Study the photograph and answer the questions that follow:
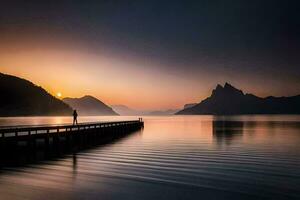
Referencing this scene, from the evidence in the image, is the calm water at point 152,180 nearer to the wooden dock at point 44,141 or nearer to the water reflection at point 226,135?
the wooden dock at point 44,141

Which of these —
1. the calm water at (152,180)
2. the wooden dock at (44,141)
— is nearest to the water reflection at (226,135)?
the wooden dock at (44,141)

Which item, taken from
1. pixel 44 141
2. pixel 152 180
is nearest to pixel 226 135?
pixel 44 141

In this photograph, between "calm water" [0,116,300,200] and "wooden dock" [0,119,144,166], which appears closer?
"calm water" [0,116,300,200]

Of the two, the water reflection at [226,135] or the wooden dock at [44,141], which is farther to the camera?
the water reflection at [226,135]

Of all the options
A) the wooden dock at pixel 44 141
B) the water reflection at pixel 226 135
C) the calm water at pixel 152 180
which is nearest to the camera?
the calm water at pixel 152 180

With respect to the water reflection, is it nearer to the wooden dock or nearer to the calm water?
the wooden dock

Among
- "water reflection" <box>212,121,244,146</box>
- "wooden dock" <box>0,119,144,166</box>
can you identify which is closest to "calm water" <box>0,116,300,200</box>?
"wooden dock" <box>0,119,144,166</box>

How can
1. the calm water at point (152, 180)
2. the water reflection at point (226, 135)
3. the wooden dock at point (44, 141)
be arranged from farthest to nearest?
the water reflection at point (226, 135)
the wooden dock at point (44, 141)
the calm water at point (152, 180)

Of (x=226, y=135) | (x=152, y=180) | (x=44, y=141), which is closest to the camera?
(x=152, y=180)

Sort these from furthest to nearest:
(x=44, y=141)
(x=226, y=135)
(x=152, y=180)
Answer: (x=226, y=135)
(x=44, y=141)
(x=152, y=180)

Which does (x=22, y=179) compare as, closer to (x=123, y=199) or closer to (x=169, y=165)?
Result: (x=123, y=199)

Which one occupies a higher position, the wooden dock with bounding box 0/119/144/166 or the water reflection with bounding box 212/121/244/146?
the wooden dock with bounding box 0/119/144/166

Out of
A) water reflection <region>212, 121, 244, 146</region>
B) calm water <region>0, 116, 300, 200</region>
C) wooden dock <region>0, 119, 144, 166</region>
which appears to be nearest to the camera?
calm water <region>0, 116, 300, 200</region>

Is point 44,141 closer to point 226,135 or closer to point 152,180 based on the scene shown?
point 152,180
